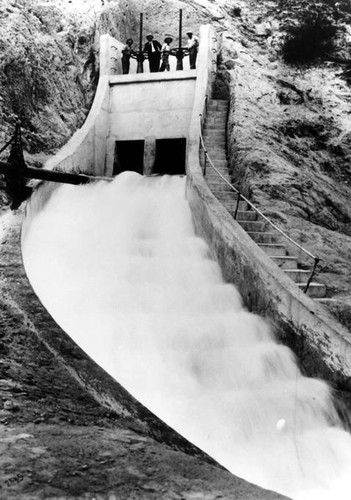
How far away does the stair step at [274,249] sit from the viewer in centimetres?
861

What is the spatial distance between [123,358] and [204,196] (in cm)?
423

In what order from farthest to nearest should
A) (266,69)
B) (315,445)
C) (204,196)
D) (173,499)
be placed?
(266,69) → (204,196) → (315,445) → (173,499)

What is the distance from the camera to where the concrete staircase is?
791cm

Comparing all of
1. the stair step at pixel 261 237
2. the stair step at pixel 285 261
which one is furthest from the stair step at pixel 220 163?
the stair step at pixel 285 261

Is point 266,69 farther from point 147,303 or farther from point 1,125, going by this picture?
point 147,303

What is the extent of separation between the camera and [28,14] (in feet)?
44.6

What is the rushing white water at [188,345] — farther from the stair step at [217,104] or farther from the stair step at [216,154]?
the stair step at [217,104]

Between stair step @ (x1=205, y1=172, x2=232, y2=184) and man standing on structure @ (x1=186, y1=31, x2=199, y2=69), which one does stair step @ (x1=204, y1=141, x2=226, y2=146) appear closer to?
stair step @ (x1=205, y1=172, x2=232, y2=184)

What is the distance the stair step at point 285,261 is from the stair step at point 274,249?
293mm

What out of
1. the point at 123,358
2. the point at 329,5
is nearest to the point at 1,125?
the point at 123,358

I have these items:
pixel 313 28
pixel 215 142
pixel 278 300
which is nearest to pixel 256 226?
pixel 278 300

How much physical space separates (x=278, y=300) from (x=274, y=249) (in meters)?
1.87

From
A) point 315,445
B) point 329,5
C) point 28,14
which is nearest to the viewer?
point 315,445

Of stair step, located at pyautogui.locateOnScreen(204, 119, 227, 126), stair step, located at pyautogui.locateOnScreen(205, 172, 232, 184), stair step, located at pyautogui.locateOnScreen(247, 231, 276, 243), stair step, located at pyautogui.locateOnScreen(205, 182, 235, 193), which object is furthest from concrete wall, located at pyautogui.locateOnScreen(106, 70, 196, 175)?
stair step, located at pyautogui.locateOnScreen(247, 231, 276, 243)
